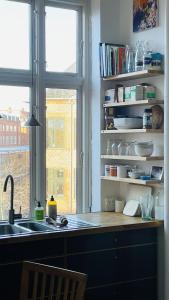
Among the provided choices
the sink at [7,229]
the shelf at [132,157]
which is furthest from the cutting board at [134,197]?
the sink at [7,229]

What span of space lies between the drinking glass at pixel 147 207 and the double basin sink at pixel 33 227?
0.48 meters

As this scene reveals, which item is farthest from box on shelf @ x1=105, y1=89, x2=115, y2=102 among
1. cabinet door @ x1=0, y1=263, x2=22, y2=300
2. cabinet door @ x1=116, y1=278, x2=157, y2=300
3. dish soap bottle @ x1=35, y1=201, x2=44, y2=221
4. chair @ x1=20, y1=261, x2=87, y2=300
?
chair @ x1=20, y1=261, x2=87, y2=300

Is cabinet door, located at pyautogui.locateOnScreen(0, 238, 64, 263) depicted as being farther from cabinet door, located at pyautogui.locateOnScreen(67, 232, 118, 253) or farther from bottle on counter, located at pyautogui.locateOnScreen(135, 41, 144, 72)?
bottle on counter, located at pyautogui.locateOnScreen(135, 41, 144, 72)

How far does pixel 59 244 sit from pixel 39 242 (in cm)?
15

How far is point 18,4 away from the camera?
14.0ft

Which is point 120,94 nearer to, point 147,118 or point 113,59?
point 113,59

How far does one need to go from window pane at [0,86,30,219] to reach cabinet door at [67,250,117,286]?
0.80 m

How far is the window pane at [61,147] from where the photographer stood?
4.43 metres

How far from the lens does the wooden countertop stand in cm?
344

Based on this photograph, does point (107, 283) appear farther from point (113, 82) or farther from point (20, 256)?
point (113, 82)

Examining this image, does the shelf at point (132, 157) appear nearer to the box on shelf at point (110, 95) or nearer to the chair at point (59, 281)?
the box on shelf at point (110, 95)

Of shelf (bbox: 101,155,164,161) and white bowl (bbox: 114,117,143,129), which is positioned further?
white bowl (bbox: 114,117,143,129)

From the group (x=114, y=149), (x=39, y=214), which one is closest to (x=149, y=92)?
(x=114, y=149)

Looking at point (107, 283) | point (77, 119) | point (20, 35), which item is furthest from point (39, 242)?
point (20, 35)
